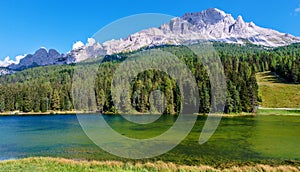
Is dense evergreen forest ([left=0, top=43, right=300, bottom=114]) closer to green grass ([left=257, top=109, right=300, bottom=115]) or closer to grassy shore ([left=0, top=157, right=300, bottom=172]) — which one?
green grass ([left=257, top=109, right=300, bottom=115])

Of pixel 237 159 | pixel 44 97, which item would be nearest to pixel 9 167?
pixel 237 159

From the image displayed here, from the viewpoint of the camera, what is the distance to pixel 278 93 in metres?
112

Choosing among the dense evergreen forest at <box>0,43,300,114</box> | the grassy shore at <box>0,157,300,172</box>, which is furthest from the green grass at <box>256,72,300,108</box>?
the grassy shore at <box>0,157,300,172</box>

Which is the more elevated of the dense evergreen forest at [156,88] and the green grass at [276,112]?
the dense evergreen forest at [156,88]

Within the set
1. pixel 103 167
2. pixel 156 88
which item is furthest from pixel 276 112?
pixel 103 167

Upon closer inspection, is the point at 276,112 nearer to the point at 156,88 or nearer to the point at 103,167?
the point at 156,88

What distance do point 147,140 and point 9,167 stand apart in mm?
21460

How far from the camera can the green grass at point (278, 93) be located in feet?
333

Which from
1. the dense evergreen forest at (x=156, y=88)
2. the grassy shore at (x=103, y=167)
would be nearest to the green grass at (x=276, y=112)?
the dense evergreen forest at (x=156, y=88)

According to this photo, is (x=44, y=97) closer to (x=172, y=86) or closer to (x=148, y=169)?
(x=172, y=86)

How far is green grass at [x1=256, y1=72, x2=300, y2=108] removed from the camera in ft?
333

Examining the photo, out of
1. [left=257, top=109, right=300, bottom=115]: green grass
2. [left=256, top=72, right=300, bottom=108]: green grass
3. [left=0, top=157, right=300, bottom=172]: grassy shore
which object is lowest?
[left=0, top=157, right=300, bottom=172]: grassy shore

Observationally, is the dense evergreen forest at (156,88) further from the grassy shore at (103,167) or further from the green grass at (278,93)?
the grassy shore at (103,167)

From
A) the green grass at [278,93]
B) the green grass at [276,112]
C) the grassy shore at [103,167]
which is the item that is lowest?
the grassy shore at [103,167]
